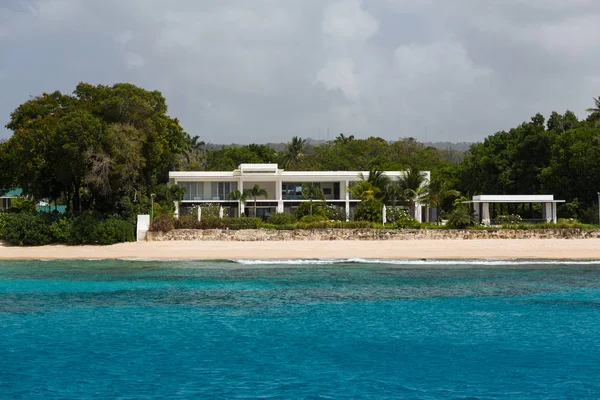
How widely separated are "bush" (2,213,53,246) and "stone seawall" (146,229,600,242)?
586 cm

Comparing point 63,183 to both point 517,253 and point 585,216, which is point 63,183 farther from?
point 585,216

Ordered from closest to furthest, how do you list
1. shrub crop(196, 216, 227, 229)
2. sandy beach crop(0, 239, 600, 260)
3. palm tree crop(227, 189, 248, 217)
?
1. sandy beach crop(0, 239, 600, 260)
2. shrub crop(196, 216, 227, 229)
3. palm tree crop(227, 189, 248, 217)

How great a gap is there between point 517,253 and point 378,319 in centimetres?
1809

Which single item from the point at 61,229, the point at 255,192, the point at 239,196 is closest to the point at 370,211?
the point at 255,192

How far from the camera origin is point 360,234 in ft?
129

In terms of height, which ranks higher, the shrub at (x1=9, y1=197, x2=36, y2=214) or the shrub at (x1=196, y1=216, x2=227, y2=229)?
the shrub at (x1=9, y1=197, x2=36, y2=214)

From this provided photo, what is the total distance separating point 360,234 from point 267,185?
17.7 m

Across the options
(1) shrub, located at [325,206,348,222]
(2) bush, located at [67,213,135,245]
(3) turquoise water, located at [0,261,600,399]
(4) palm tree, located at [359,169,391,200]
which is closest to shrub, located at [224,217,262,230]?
(2) bush, located at [67,213,135,245]

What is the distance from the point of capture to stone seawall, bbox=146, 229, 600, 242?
3909cm

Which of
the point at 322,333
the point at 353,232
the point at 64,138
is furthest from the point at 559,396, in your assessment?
the point at 64,138

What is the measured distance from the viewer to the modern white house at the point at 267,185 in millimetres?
53719

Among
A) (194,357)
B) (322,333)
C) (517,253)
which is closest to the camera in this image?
(194,357)

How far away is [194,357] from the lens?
15.5 metres

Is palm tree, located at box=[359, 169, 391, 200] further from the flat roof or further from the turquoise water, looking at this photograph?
the turquoise water
